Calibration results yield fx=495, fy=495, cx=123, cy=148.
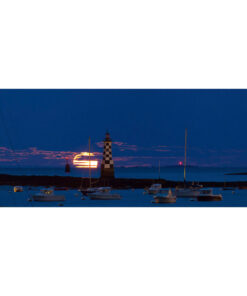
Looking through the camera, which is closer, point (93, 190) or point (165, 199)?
point (165, 199)

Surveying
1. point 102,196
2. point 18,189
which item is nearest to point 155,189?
point 102,196

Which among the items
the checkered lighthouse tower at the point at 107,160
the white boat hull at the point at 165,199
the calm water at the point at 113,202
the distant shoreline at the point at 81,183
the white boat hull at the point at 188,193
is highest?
the checkered lighthouse tower at the point at 107,160

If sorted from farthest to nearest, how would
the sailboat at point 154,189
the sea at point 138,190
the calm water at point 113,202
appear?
1. the sailboat at point 154,189
2. the calm water at point 113,202
3. the sea at point 138,190

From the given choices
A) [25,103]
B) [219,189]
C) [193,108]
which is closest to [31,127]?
[25,103]

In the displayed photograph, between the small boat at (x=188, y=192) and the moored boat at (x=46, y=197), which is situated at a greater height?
the small boat at (x=188, y=192)

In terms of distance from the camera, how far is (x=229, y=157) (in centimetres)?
984

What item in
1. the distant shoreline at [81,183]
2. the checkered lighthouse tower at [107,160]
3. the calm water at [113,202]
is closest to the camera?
the checkered lighthouse tower at [107,160]

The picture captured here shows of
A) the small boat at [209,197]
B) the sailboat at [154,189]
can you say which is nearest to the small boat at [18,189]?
the sailboat at [154,189]

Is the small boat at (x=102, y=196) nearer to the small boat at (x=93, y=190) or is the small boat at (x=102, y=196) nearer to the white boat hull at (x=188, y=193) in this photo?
the small boat at (x=93, y=190)

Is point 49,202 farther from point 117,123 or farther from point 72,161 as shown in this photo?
point 117,123

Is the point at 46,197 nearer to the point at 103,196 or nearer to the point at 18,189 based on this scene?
the point at 103,196

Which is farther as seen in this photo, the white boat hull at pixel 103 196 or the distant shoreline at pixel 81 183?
the distant shoreline at pixel 81 183

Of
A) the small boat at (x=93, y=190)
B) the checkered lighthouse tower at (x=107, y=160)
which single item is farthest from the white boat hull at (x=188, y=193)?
the checkered lighthouse tower at (x=107, y=160)

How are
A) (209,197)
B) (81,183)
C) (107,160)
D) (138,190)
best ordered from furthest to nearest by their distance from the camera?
1. (138,190)
2. (81,183)
3. (209,197)
4. (107,160)
